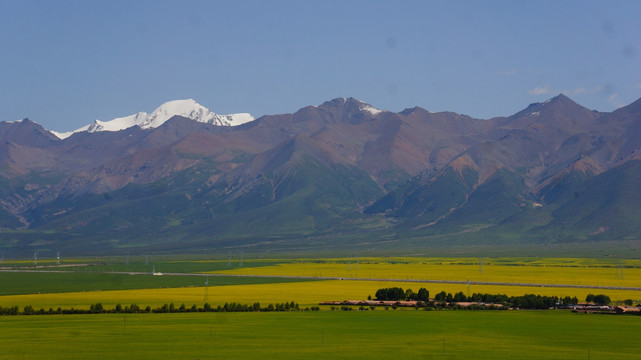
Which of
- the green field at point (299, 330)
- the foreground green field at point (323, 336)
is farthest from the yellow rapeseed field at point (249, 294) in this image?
the foreground green field at point (323, 336)

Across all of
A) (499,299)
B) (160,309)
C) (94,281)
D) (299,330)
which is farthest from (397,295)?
(94,281)

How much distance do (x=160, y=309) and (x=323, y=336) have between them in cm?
2743

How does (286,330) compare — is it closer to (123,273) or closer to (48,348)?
(48,348)

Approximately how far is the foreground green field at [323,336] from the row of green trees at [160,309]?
3.99 m

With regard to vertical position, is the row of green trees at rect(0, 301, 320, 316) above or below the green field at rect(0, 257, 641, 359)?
above

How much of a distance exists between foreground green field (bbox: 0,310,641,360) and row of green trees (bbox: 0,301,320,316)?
3.99 metres

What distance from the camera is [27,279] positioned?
17025 centimetres

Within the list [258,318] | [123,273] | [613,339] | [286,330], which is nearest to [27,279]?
[123,273]

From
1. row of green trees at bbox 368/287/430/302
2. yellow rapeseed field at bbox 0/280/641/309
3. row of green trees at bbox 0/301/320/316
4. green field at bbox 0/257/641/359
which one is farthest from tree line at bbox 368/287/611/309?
row of green trees at bbox 0/301/320/316

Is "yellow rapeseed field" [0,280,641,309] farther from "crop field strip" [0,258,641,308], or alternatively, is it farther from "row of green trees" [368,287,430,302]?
"row of green trees" [368,287,430,302]

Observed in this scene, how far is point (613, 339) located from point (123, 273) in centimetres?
13043

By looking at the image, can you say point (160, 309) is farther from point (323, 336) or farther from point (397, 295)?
point (397, 295)

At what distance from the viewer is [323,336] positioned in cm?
7925

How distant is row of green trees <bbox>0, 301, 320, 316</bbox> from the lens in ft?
320
